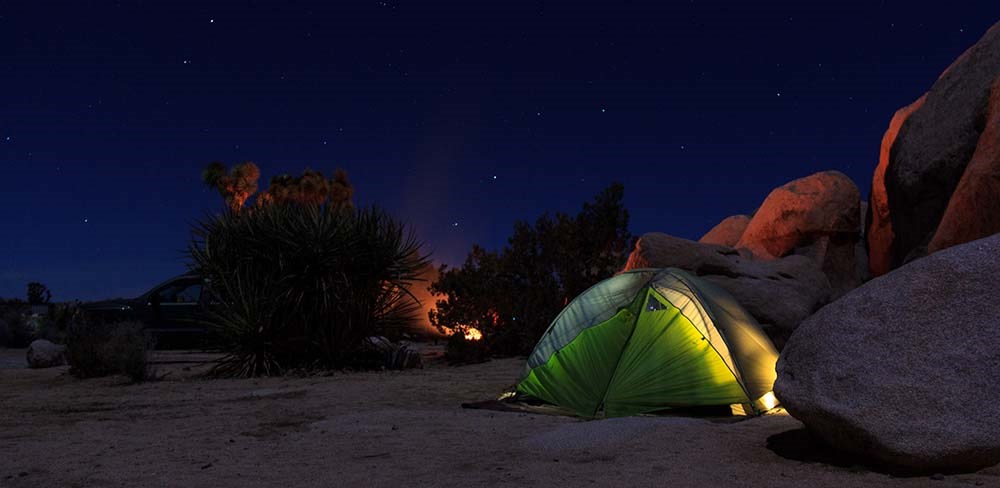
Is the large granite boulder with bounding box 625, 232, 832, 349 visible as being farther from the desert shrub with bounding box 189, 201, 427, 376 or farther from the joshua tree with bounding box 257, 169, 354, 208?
the joshua tree with bounding box 257, 169, 354, 208

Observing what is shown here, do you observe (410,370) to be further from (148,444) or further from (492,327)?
(148,444)

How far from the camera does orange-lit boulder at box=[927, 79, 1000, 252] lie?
9.12 m

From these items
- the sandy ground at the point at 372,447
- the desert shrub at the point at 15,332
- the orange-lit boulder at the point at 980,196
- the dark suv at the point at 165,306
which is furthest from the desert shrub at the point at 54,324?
the orange-lit boulder at the point at 980,196

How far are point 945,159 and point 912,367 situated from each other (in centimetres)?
814

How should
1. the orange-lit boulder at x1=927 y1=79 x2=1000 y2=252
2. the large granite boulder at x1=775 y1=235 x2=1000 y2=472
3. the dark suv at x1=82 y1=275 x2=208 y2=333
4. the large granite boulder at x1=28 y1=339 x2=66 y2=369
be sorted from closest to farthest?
1. the large granite boulder at x1=775 y1=235 x2=1000 y2=472
2. the orange-lit boulder at x1=927 y1=79 x2=1000 y2=252
3. the large granite boulder at x1=28 y1=339 x2=66 y2=369
4. the dark suv at x1=82 y1=275 x2=208 y2=333

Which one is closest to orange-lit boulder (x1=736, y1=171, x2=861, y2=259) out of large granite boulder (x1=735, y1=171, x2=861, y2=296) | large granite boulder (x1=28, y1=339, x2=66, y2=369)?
large granite boulder (x1=735, y1=171, x2=861, y2=296)

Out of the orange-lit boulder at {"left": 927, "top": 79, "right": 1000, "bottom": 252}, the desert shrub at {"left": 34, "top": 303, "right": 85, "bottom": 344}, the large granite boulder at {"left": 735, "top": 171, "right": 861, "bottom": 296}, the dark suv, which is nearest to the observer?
the orange-lit boulder at {"left": 927, "top": 79, "right": 1000, "bottom": 252}

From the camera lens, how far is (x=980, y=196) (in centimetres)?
931

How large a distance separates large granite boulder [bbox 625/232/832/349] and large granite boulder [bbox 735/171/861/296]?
2192 millimetres

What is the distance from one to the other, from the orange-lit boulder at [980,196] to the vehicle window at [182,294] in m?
12.9

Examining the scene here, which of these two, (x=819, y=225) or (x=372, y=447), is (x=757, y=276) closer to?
(x=819, y=225)

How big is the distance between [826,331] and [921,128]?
8.96 m

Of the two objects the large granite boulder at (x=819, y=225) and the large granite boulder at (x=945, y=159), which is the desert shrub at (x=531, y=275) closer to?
the large granite boulder at (x=819, y=225)

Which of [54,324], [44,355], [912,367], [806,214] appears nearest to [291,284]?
[44,355]
